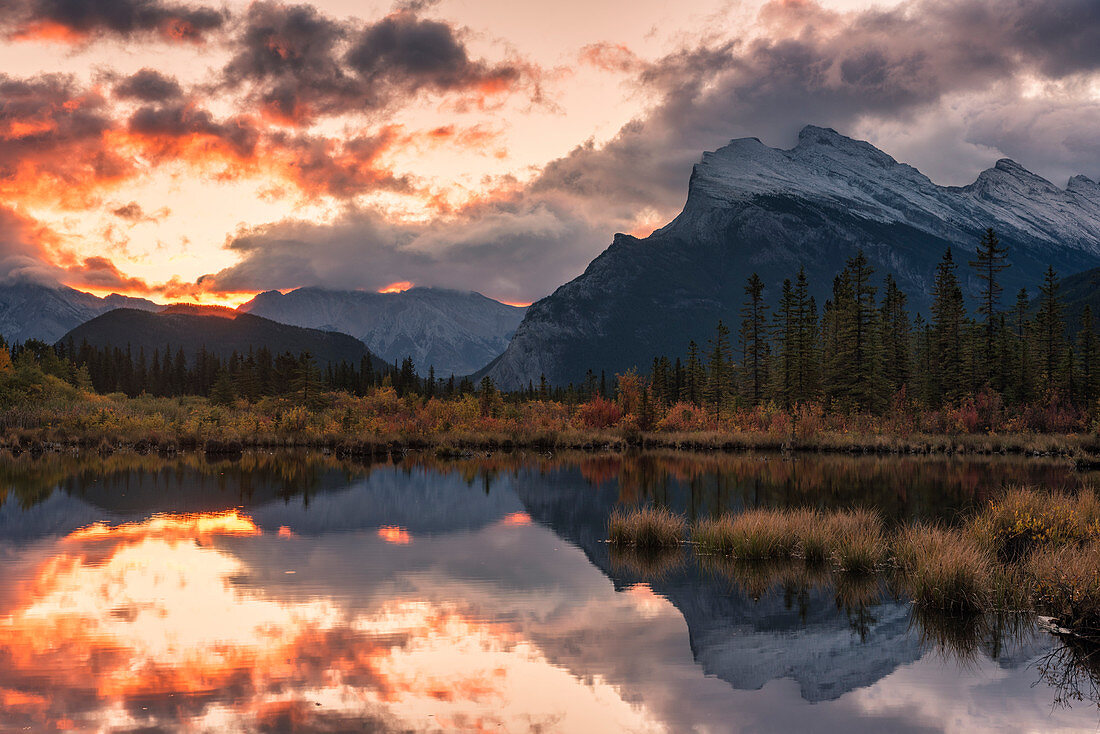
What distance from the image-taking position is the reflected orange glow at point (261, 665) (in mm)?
10188

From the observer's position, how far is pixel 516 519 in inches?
1157

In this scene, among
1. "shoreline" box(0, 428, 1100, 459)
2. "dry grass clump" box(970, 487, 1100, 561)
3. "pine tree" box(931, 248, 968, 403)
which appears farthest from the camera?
"pine tree" box(931, 248, 968, 403)

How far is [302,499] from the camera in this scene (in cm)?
3322

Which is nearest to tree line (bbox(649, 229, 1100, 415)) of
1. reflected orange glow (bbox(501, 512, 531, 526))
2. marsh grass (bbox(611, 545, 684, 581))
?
reflected orange glow (bbox(501, 512, 531, 526))

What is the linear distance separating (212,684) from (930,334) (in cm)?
9958

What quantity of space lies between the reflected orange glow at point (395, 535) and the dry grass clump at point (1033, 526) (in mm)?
16071

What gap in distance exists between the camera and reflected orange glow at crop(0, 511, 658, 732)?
10188 millimetres

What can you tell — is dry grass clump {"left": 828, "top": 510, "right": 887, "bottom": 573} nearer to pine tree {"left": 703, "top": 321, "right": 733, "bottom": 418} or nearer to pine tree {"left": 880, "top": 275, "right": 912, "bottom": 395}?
pine tree {"left": 880, "top": 275, "right": 912, "bottom": 395}

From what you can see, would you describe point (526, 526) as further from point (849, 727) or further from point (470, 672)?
point (849, 727)

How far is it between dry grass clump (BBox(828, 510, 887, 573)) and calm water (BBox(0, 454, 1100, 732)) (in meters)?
0.87

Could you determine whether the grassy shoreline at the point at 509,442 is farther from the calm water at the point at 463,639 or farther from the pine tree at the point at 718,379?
the calm water at the point at 463,639

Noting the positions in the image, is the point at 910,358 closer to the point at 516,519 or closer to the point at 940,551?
the point at 516,519

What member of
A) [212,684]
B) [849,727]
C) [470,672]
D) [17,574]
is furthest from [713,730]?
[17,574]

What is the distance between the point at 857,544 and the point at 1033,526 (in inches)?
157
